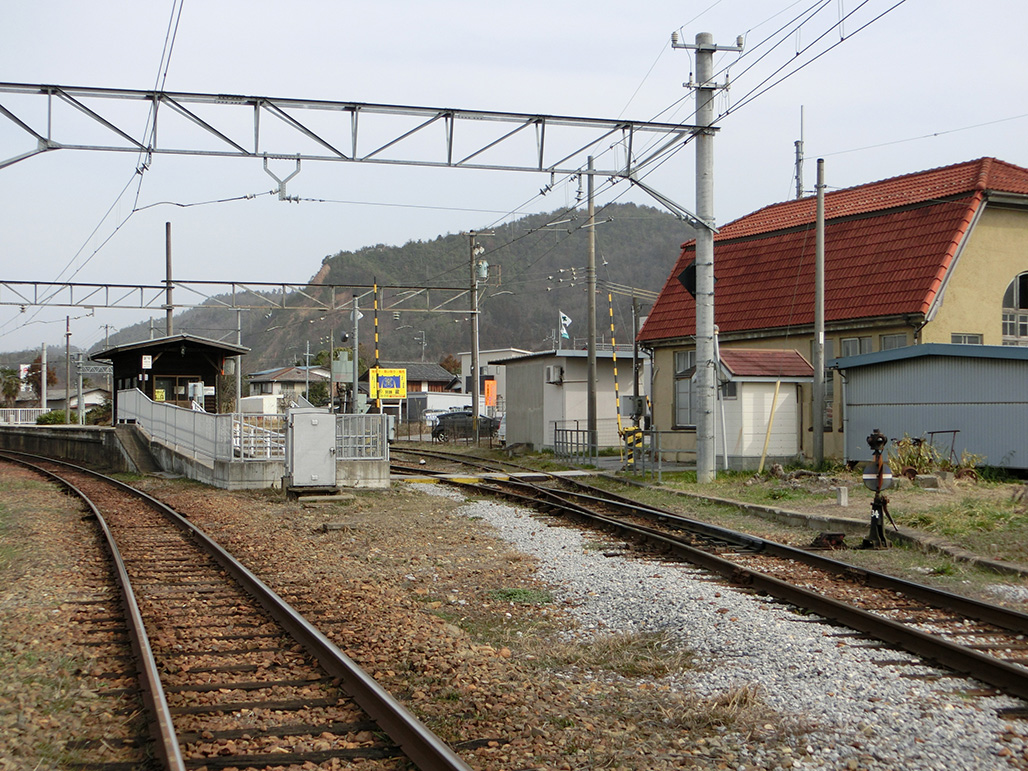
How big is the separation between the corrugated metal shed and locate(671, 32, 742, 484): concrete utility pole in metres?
4.14

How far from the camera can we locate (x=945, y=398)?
19984 mm

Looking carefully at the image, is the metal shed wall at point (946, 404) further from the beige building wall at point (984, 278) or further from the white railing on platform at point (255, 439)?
the white railing on platform at point (255, 439)

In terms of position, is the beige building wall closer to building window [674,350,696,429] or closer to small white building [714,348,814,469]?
small white building [714,348,814,469]

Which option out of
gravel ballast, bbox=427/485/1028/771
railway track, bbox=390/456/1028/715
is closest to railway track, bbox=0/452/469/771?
gravel ballast, bbox=427/485/1028/771

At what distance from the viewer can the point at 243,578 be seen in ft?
33.5

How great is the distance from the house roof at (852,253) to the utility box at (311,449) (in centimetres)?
1198

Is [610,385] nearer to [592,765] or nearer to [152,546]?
[152,546]

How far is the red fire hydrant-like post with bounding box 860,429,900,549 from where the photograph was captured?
11570 millimetres

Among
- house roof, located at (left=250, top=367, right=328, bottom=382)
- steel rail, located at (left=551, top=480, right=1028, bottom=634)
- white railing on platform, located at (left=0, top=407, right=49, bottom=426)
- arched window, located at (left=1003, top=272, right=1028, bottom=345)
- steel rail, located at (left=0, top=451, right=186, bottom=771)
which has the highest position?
house roof, located at (left=250, top=367, right=328, bottom=382)


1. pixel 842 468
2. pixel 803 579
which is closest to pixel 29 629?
pixel 803 579

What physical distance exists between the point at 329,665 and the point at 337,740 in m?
1.42

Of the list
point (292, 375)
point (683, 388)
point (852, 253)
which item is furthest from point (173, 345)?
point (292, 375)

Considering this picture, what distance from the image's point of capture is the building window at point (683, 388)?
89.5 feet

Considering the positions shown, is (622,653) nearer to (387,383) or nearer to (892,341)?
(892,341)
